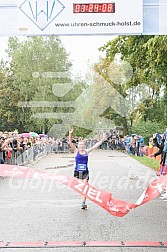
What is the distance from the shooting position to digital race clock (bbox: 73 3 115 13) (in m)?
10.6

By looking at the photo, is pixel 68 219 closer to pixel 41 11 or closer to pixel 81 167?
pixel 81 167

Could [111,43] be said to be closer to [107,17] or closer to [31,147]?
[31,147]

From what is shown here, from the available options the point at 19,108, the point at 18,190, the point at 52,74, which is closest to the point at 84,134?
the point at 52,74

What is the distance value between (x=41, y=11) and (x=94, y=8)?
1026mm

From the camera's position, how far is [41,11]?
10805 millimetres

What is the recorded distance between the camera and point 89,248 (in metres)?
7.44

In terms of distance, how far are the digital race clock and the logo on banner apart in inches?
14.6

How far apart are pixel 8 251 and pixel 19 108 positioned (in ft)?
108

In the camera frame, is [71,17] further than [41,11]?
No

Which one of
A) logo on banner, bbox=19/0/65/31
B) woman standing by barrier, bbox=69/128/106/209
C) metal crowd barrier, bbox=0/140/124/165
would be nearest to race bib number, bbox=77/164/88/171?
woman standing by barrier, bbox=69/128/106/209

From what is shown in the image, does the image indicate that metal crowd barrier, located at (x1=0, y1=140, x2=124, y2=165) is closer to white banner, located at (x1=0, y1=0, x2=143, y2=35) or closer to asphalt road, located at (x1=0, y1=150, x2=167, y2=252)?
asphalt road, located at (x1=0, y1=150, x2=167, y2=252)

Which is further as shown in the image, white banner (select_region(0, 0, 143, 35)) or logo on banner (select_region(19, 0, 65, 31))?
logo on banner (select_region(19, 0, 65, 31))

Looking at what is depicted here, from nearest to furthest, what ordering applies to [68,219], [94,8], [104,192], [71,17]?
1. [104,192]
2. [68,219]
3. [94,8]
4. [71,17]

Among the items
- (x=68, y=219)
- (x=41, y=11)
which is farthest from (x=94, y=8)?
(x=68, y=219)
